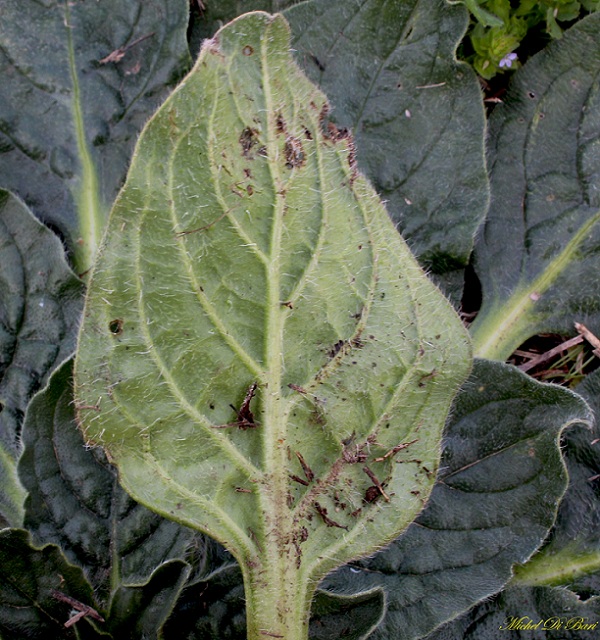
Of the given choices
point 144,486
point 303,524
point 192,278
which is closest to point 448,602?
point 303,524

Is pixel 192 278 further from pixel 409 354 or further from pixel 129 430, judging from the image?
pixel 409 354

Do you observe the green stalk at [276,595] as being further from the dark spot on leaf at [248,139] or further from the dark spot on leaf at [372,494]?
the dark spot on leaf at [248,139]

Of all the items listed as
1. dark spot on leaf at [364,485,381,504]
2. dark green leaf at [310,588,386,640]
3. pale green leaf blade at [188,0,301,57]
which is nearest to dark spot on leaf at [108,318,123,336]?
dark spot on leaf at [364,485,381,504]

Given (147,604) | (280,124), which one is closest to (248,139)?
(280,124)

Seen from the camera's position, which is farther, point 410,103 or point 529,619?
point 410,103

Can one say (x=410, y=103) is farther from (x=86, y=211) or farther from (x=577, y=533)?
(x=577, y=533)

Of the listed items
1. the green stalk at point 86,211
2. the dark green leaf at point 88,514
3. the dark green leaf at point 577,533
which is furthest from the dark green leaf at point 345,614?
the green stalk at point 86,211
